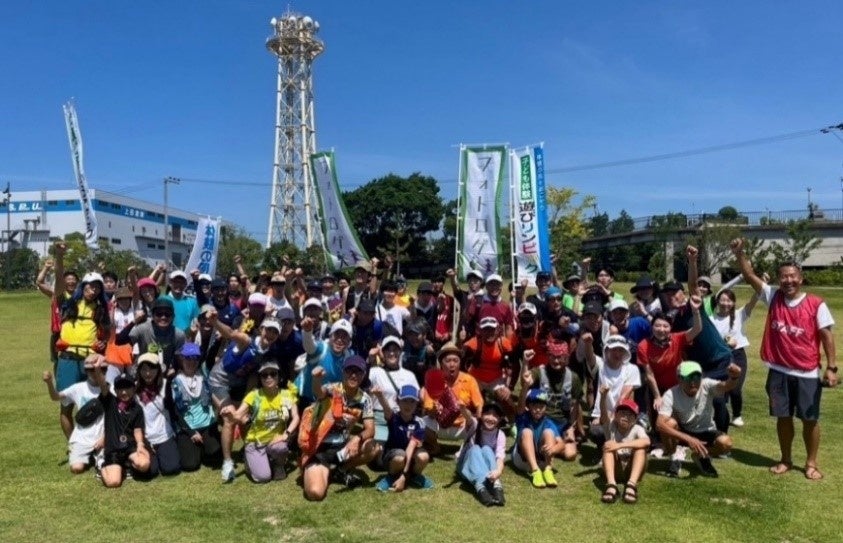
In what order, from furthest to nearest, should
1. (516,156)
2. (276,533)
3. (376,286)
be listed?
(516,156) → (376,286) → (276,533)

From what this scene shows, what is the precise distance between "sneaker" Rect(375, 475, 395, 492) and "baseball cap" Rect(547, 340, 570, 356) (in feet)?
7.71

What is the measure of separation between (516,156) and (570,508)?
23.3 feet

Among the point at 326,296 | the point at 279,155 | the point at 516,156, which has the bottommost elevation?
the point at 326,296

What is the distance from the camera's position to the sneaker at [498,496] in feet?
18.7

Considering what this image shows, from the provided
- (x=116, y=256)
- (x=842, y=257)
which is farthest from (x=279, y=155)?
(x=842, y=257)

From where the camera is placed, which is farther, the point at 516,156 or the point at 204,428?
the point at 516,156

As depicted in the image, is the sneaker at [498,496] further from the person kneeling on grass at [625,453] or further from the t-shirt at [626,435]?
the t-shirt at [626,435]

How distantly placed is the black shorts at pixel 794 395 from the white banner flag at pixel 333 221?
630 cm

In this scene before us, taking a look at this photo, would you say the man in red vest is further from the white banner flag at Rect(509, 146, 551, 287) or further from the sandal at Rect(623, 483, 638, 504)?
the white banner flag at Rect(509, 146, 551, 287)

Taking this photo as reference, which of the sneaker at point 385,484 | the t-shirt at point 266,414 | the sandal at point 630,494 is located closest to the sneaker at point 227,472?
the t-shirt at point 266,414

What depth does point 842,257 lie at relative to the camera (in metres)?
44.0

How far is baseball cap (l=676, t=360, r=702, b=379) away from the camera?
6402mm

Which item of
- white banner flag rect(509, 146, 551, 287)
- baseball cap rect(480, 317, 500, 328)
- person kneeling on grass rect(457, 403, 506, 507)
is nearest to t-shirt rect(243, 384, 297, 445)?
person kneeling on grass rect(457, 403, 506, 507)

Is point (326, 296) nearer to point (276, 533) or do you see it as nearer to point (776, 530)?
point (276, 533)
